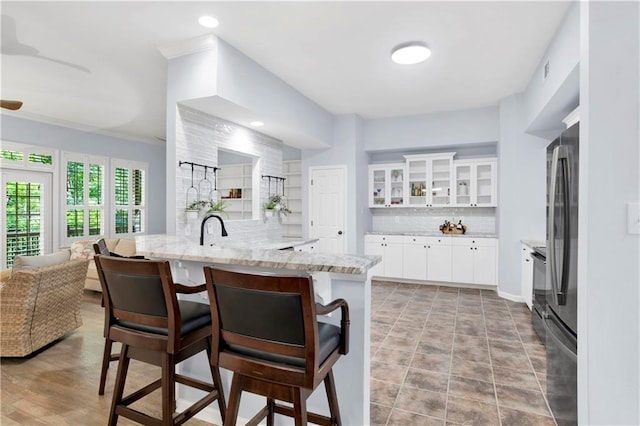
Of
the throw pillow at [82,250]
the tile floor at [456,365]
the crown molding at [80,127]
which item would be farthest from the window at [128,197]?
the tile floor at [456,365]

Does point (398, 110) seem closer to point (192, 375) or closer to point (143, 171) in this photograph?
point (192, 375)

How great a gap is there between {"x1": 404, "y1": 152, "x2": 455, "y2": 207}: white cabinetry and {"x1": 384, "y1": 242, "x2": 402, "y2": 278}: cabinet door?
0.84 metres

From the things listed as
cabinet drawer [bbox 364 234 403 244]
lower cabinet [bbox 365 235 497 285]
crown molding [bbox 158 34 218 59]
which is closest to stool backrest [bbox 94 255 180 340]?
crown molding [bbox 158 34 218 59]

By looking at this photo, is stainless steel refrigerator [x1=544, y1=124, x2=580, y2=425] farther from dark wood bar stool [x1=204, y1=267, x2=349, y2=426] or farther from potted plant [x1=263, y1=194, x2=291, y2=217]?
potted plant [x1=263, y1=194, x2=291, y2=217]

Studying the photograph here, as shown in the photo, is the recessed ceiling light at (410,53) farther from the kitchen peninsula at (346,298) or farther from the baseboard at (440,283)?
the baseboard at (440,283)

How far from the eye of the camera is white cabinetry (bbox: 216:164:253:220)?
7043 mm

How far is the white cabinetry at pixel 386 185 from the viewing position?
6211 millimetres

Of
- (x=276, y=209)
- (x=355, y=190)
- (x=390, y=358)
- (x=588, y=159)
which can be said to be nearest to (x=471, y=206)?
(x=355, y=190)

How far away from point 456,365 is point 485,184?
12.5 ft

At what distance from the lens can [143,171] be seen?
299 inches

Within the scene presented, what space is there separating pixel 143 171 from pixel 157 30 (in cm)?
538

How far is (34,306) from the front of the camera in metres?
2.93

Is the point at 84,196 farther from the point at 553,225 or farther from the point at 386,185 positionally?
the point at 553,225

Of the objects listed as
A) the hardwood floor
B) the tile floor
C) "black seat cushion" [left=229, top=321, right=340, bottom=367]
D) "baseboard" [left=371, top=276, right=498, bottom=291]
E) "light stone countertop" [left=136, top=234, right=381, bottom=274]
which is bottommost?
the hardwood floor
